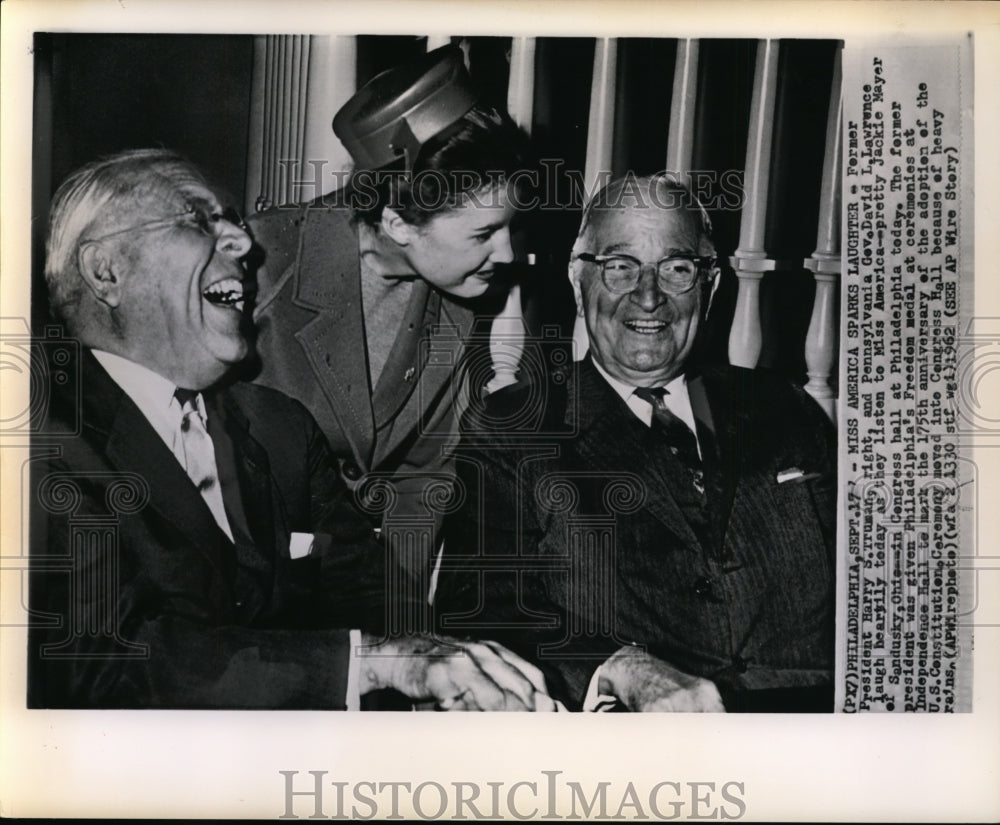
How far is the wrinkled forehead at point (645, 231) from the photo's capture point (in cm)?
221

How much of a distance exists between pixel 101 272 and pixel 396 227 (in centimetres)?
66

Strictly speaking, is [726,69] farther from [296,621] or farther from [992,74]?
[296,621]

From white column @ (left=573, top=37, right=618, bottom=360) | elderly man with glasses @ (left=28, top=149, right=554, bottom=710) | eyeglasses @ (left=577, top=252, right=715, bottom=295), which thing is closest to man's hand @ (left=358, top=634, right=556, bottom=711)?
elderly man with glasses @ (left=28, top=149, right=554, bottom=710)

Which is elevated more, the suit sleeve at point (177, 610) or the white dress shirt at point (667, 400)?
the white dress shirt at point (667, 400)

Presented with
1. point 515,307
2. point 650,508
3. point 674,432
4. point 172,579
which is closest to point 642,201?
point 515,307

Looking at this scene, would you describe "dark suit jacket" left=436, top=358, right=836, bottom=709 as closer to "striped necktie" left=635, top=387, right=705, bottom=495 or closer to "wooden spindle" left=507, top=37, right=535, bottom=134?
"striped necktie" left=635, top=387, right=705, bottom=495

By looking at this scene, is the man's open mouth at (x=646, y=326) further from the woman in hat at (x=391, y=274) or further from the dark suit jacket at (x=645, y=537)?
the woman in hat at (x=391, y=274)

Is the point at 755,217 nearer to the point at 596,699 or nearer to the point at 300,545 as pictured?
the point at 596,699

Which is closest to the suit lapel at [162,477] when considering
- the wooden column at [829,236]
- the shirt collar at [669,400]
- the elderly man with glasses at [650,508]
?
the elderly man with glasses at [650,508]

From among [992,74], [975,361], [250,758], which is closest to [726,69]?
[992,74]

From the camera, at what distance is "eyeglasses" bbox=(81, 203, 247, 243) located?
220cm

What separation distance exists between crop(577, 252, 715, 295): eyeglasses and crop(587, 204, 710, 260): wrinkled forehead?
0.05 feet

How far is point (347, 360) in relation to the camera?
2.22 meters

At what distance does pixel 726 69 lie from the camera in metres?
2.23
